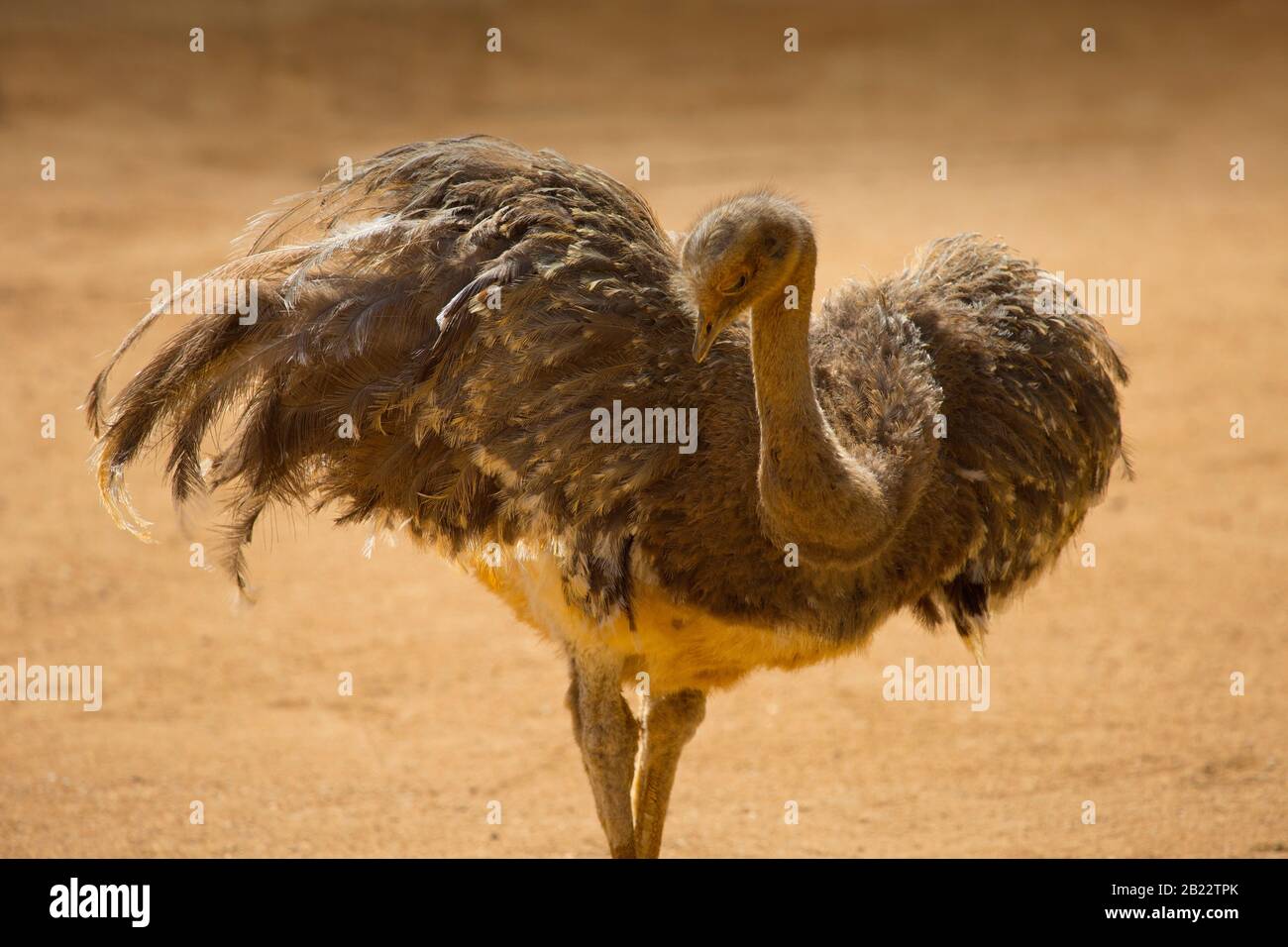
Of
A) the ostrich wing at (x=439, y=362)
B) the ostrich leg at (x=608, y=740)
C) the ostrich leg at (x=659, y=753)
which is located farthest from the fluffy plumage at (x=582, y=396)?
the ostrich leg at (x=659, y=753)

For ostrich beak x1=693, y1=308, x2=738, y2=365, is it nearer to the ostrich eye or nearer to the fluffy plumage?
the ostrich eye

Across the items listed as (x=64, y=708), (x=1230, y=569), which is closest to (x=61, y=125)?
(x=64, y=708)

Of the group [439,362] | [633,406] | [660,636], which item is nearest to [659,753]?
[660,636]

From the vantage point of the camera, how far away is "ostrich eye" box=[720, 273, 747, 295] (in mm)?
4336

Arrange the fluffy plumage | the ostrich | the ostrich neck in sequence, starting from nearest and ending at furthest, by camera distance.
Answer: the ostrich neck → the ostrich → the fluffy plumage

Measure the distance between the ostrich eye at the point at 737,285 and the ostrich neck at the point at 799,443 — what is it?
0.10 metres

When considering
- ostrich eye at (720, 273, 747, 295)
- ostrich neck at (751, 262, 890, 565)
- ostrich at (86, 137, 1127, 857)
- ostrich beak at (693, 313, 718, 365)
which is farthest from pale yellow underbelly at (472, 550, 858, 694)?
ostrich eye at (720, 273, 747, 295)

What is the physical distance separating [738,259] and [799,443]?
528mm

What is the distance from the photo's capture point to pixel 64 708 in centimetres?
744

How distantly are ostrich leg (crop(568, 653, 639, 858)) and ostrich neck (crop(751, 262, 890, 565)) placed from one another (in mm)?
1091

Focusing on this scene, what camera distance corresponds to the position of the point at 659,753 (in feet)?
18.8

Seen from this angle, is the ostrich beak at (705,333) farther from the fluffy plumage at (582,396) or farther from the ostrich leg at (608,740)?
the ostrich leg at (608,740)

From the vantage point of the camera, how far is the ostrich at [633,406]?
186 inches

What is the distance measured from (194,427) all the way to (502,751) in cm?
246
